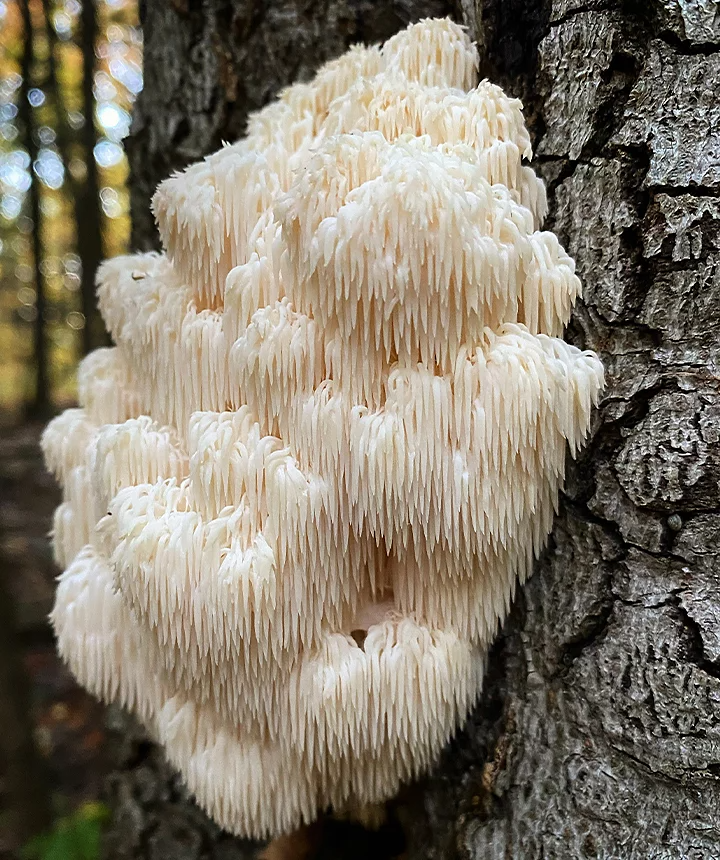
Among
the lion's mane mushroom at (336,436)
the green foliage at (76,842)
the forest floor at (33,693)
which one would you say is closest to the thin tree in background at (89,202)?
the forest floor at (33,693)

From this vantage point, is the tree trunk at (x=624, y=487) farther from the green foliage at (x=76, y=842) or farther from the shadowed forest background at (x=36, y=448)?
the green foliage at (x=76, y=842)

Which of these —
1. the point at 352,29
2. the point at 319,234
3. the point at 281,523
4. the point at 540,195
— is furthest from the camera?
the point at 352,29

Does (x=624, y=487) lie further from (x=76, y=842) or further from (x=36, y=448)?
(x=36, y=448)

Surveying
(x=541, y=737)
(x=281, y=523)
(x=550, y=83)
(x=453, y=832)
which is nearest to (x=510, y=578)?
(x=541, y=737)

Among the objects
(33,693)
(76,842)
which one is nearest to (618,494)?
(76,842)

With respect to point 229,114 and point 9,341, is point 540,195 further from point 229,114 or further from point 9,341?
point 9,341

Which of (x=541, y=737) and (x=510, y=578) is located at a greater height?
(x=510, y=578)

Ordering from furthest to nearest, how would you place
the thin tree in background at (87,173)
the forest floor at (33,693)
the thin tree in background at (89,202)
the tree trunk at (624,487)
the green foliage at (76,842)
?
the thin tree in background at (89,202), the thin tree in background at (87,173), the forest floor at (33,693), the green foliage at (76,842), the tree trunk at (624,487)
